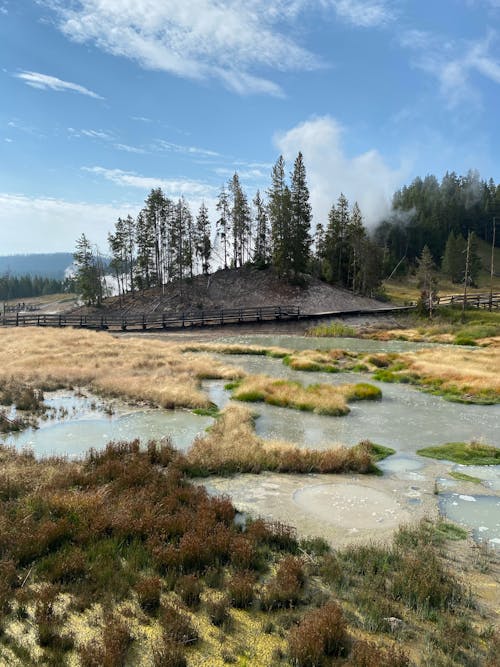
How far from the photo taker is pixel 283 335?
61.3 metres

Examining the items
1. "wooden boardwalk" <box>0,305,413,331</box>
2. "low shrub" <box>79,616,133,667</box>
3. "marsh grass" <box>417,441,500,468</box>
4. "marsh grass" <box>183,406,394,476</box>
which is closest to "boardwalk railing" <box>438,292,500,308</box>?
"wooden boardwalk" <box>0,305,413,331</box>

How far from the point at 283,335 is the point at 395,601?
5364 centimetres

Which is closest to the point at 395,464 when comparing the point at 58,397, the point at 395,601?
the point at 395,601

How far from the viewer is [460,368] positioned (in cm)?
3356

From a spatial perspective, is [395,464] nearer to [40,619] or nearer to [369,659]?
[369,659]

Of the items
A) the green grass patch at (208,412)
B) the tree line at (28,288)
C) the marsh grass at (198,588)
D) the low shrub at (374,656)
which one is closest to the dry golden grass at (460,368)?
the green grass patch at (208,412)

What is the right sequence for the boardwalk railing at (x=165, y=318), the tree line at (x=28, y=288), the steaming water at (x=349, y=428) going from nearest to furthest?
the steaming water at (x=349, y=428) < the boardwalk railing at (x=165, y=318) < the tree line at (x=28, y=288)

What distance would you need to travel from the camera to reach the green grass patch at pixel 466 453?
52.1 feet

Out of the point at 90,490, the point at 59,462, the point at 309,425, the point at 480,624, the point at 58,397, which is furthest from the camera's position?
the point at 58,397

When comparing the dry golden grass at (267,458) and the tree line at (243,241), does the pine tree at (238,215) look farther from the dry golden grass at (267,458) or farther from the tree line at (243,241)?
the dry golden grass at (267,458)

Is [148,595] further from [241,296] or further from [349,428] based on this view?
[241,296]

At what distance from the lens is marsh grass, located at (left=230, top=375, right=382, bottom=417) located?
893 inches

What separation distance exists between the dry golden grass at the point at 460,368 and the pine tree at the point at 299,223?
41074 millimetres

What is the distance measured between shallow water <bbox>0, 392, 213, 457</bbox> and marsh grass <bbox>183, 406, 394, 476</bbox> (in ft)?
6.35
